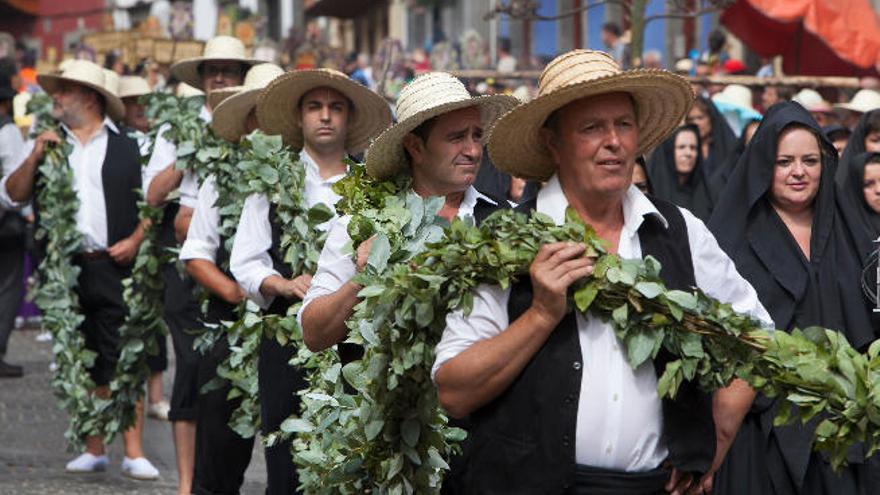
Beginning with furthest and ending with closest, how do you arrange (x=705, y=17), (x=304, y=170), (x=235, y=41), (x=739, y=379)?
(x=705, y=17)
(x=235, y=41)
(x=304, y=170)
(x=739, y=379)

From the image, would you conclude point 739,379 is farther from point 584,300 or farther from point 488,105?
point 488,105

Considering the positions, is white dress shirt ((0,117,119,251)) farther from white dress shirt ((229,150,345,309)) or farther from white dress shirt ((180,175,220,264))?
white dress shirt ((229,150,345,309))

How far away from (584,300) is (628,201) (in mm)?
510

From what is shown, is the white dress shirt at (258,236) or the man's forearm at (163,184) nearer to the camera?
the white dress shirt at (258,236)

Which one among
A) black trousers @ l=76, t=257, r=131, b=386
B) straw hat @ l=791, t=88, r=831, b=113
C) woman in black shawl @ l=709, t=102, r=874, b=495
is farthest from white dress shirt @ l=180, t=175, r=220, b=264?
straw hat @ l=791, t=88, r=831, b=113

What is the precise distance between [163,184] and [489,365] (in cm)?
587


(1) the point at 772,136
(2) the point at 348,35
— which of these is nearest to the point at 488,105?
(1) the point at 772,136

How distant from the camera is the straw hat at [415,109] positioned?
6176 mm

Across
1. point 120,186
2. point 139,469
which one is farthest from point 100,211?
point 139,469

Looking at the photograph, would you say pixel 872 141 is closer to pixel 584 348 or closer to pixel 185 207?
pixel 185 207

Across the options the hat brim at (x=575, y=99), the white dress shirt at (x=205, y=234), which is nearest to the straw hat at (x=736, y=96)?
the white dress shirt at (x=205, y=234)

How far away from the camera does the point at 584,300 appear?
464 cm

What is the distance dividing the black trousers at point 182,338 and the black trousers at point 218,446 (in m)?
0.30

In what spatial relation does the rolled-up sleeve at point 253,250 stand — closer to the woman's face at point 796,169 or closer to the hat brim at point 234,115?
the hat brim at point 234,115
